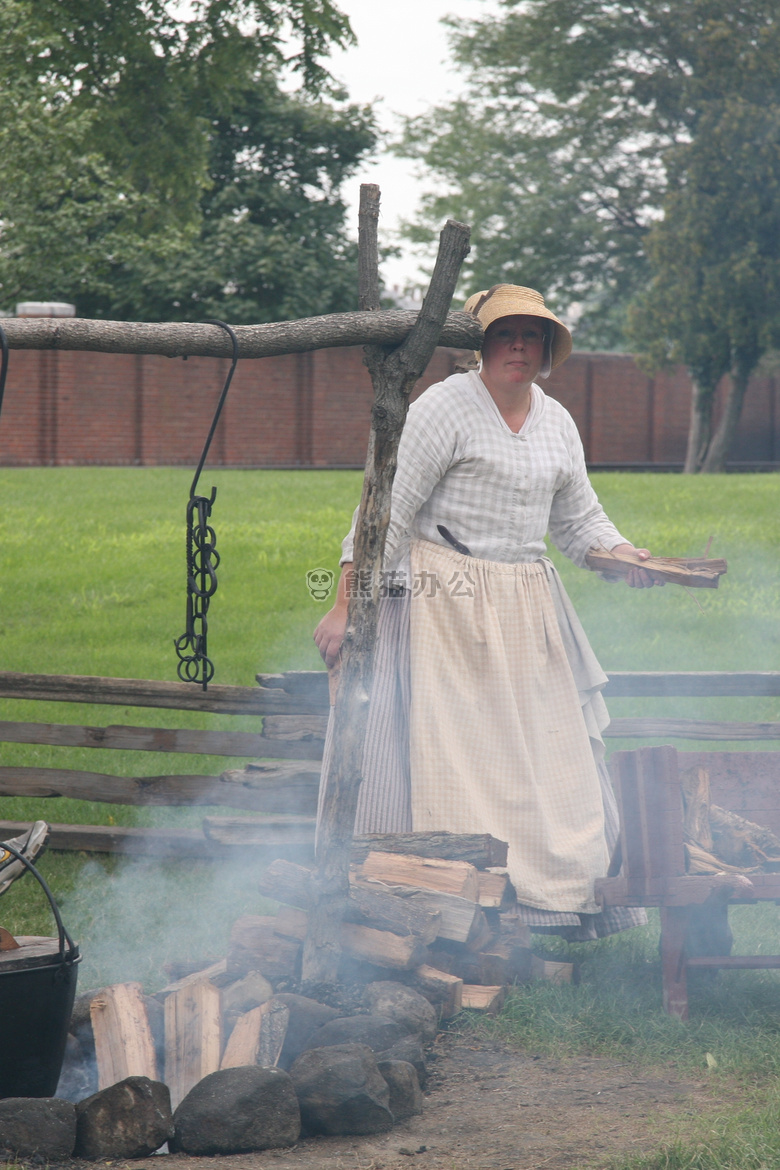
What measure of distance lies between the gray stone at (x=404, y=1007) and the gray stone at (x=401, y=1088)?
298mm

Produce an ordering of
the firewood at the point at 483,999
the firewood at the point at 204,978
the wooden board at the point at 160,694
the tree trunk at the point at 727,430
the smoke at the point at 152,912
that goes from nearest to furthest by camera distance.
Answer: the firewood at the point at 204,978, the firewood at the point at 483,999, the smoke at the point at 152,912, the wooden board at the point at 160,694, the tree trunk at the point at 727,430

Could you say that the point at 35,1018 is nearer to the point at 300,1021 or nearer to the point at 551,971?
the point at 300,1021

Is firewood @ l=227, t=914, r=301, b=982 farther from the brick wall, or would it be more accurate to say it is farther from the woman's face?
the brick wall

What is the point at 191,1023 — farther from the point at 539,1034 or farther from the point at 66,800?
the point at 66,800

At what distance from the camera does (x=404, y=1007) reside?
331 centimetres

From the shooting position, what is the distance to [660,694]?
199 inches

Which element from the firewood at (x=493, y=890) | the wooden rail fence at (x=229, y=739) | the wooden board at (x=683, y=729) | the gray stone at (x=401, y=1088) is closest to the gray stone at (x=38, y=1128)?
the gray stone at (x=401, y=1088)

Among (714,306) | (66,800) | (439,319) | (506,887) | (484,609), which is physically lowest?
(66,800)

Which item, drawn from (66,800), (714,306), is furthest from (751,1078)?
(714,306)

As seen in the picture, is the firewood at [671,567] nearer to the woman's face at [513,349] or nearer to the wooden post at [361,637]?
the woman's face at [513,349]

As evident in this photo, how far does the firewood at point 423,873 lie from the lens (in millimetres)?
3537

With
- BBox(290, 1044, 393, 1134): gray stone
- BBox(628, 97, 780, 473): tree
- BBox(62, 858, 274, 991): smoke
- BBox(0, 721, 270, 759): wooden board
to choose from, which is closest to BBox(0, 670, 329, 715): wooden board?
BBox(0, 721, 270, 759): wooden board

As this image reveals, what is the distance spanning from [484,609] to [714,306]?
20.7 meters

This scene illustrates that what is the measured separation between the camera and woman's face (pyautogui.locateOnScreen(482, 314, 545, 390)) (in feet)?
12.5
